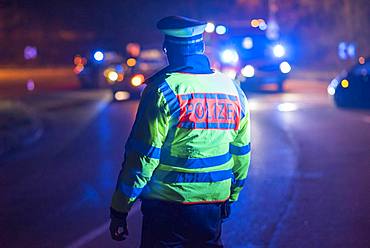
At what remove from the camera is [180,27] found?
3.21 metres

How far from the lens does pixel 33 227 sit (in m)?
6.53

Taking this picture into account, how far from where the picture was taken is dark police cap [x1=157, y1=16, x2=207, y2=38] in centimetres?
321

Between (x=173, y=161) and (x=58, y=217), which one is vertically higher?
(x=173, y=161)

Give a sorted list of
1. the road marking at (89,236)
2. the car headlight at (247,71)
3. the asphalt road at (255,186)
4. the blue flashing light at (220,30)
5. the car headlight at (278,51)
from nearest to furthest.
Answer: the road marking at (89,236) < the asphalt road at (255,186) < the car headlight at (247,71) < the blue flashing light at (220,30) < the car headlight at (278,51)

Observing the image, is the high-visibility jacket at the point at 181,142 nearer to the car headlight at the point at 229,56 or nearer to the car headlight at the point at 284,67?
the car headlight at the point at 229,56

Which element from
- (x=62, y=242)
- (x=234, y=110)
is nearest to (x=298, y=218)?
(x=62, y=242)

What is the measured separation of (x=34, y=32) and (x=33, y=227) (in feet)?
133

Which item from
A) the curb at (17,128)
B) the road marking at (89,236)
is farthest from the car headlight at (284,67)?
the road marking at (89,236)

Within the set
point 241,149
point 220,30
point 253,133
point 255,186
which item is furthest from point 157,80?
point 220,30

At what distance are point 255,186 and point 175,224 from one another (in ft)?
16.6

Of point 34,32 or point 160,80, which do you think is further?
point 34,32

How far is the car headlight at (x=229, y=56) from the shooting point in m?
21.2

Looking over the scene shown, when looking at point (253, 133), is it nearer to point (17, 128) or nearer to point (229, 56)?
point (17, 128)

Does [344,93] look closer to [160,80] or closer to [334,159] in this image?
[334,159]
